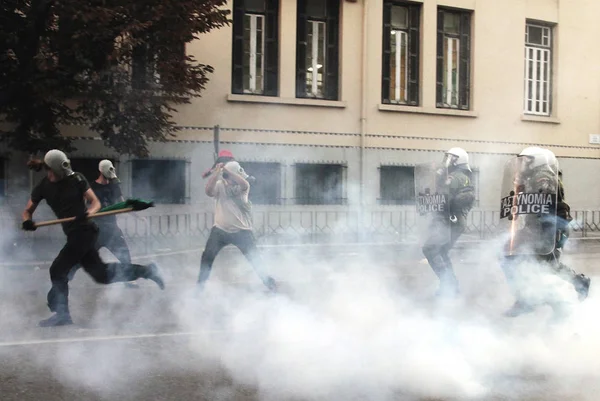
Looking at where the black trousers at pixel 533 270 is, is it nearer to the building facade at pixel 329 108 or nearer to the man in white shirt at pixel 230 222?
the man in white shirt at pixel 230 222

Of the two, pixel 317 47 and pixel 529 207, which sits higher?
pixel 317 47

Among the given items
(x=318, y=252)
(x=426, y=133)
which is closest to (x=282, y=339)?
(x=318, y=252)

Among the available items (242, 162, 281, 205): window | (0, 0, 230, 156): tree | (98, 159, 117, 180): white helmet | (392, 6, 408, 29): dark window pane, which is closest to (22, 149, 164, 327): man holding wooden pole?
(98, 159, 117, 180): white helmet

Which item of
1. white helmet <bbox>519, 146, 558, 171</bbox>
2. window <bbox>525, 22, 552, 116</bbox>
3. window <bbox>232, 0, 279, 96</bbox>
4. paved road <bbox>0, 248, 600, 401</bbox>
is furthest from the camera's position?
window <bbox>232, 0, 279, 96</bbox>

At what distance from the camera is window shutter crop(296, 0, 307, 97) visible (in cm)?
1518

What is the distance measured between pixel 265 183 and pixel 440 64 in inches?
187

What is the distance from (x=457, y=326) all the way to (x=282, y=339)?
4.16 feet

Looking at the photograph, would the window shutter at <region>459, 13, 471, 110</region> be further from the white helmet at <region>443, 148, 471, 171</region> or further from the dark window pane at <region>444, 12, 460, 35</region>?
the white helmet at <region>443, 148, 471, 171</region>

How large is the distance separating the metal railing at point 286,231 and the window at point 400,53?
5.98 meters

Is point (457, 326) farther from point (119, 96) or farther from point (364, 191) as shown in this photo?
point (364, 191)

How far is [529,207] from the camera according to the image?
5344 mm

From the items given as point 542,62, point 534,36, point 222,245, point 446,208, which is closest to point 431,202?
point 446,208

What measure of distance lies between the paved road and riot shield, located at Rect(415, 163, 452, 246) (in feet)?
1.69

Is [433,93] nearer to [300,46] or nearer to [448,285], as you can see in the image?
[300,46]
